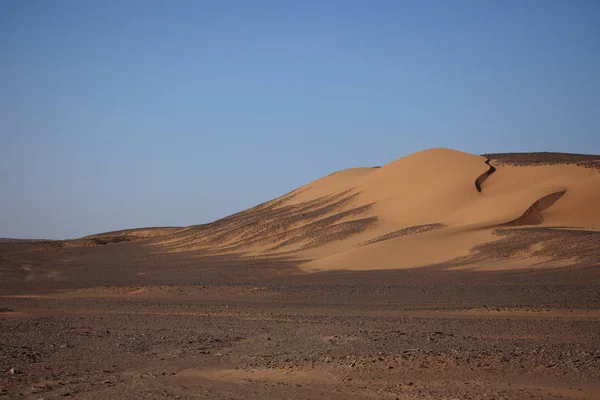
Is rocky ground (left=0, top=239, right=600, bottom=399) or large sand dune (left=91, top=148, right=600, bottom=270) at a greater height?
large sand dune (left=91, top=148, right=600, bottom=270)

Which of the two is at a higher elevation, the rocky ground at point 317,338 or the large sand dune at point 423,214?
the large sand dune at point 423,214

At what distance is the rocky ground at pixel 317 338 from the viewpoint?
405 inches

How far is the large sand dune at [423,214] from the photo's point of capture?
3597cm

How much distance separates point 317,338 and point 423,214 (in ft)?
109

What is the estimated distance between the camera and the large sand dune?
3597 centimetres

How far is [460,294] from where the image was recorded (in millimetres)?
22516

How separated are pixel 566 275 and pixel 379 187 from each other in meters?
32.1

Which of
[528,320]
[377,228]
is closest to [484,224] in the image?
[377,228]

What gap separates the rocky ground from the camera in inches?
405

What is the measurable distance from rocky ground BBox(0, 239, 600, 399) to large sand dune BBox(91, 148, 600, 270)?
6208mm

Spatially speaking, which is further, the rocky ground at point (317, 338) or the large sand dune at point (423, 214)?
the large sand dune at point (423, 214)

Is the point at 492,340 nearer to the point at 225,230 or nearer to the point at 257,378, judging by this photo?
the point at 257,378

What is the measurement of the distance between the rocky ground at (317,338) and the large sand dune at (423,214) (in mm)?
6208

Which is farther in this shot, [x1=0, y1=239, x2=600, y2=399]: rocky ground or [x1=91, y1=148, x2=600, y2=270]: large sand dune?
[x1=91, y1=148, x2=600, y2=270]: large sand dune
